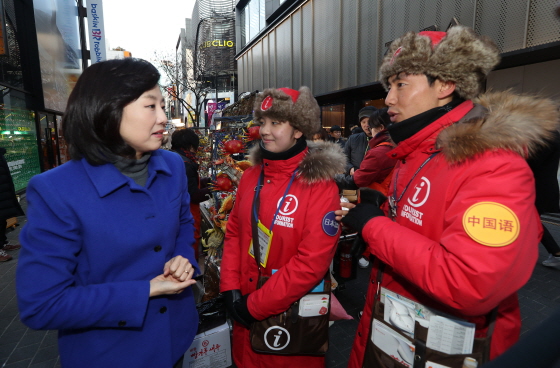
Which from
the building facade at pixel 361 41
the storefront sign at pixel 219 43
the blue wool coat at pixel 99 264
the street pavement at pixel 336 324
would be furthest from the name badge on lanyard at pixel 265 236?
the storefront sign at pixel 219 43

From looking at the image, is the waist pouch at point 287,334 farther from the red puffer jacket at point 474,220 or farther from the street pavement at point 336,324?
the street pavement at point 336,324

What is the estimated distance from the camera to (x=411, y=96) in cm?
147

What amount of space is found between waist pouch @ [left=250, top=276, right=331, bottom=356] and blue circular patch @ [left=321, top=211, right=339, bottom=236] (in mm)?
416

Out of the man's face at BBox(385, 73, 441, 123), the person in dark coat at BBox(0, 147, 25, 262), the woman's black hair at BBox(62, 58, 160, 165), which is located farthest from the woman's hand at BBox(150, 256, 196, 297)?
the person in dark coat at BBox(0, 147, 25, 262)

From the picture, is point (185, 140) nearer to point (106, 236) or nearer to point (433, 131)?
point (106, 236)

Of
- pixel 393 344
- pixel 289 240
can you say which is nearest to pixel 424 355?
pixel 393 344

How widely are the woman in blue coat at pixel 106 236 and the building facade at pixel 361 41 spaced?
1.63 meters

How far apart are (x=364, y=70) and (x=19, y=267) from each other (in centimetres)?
1086

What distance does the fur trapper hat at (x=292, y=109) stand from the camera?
6.91 ft

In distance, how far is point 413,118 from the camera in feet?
4.62

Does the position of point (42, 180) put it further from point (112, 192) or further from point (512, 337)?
point (512, 337)

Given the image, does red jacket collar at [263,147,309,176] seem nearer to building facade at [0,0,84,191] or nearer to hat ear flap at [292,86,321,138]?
hat ear flap at [292,86,321,138]

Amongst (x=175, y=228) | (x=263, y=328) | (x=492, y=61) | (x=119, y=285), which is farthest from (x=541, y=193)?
(x=119, y=285)

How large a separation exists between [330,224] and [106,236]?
1.12m
